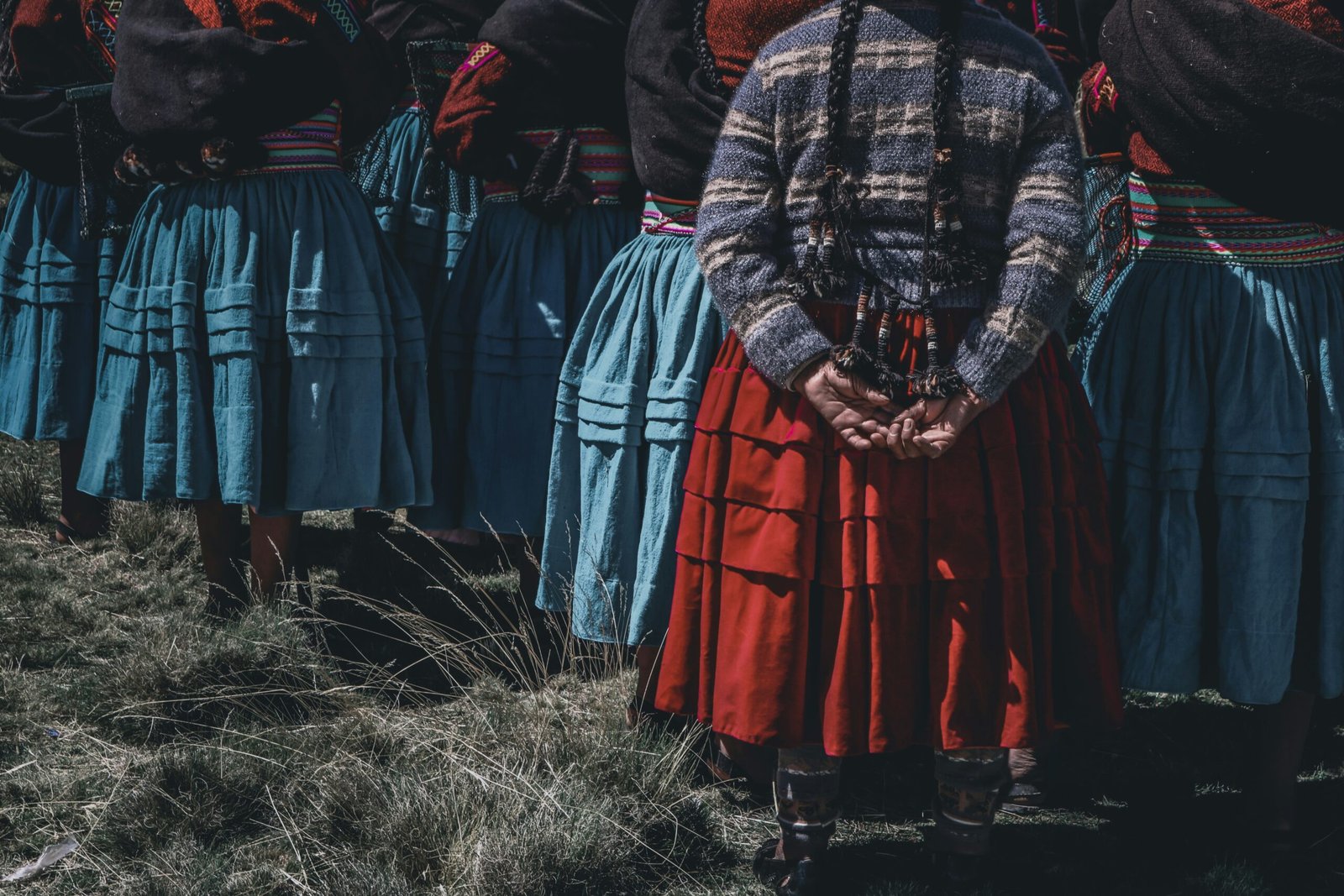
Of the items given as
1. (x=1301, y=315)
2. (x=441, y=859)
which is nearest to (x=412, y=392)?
(x=441, y=859)

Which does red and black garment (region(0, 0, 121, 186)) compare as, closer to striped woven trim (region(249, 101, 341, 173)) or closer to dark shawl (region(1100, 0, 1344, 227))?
striped woven trim (region(249, 101, 341, 173))

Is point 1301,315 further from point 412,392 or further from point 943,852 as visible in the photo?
point 412,392

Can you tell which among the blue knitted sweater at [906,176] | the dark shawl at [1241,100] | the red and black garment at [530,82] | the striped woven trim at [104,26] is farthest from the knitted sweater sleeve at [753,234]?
the striped woven trim at [104,26]

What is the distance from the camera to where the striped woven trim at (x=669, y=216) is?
3.20m

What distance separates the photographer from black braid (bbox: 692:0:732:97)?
2.94 metres

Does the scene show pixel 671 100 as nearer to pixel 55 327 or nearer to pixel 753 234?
pixel 753 234

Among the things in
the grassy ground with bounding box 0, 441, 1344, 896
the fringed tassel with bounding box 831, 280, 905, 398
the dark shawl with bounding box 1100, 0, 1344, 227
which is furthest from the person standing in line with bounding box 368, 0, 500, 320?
the dark shawl with bounding box 1100, 0, 1344, 227

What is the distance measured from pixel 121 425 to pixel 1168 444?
294cm

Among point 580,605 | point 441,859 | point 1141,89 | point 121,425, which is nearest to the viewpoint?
point 441,859

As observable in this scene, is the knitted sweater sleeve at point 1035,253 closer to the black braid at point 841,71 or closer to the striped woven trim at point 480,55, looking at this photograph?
the black braid at point 841,71

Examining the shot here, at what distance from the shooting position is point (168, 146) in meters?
3.67

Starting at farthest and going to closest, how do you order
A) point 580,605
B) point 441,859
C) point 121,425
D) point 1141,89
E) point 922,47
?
point 121,425
point 580,605
point 1141,89
point 441,859
point 922,47

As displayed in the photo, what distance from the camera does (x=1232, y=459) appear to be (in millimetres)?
2840

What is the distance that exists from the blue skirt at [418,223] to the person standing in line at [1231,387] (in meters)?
2.55
